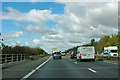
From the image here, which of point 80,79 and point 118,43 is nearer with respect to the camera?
point 80,79

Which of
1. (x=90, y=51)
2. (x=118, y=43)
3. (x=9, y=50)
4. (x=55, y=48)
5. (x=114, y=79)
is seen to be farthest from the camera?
(x=118, y=43)

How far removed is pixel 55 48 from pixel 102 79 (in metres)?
49.7

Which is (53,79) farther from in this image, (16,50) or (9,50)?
(16,50)

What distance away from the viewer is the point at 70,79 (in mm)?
9273

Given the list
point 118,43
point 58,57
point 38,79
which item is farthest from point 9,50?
point 118,43

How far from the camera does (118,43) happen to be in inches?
3381

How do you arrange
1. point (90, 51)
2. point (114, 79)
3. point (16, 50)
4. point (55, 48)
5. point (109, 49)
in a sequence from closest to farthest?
point (114, 79) → point (90, 51) → point (16, 50) → point (109, 49) → point (55, 48)

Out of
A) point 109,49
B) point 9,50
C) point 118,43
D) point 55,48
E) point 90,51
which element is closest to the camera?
point 90,51

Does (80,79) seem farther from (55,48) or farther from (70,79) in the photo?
(55,48)

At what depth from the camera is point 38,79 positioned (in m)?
9.33

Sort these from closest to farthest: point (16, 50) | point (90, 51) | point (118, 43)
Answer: point (90, 51)
point (16, 50)
point (118, 43)

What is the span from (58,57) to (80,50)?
48.7 feet

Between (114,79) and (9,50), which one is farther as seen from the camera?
(9,50)

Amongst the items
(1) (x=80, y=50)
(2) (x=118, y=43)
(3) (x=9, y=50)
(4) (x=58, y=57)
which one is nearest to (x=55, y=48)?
(4) (x=58, y=57)
